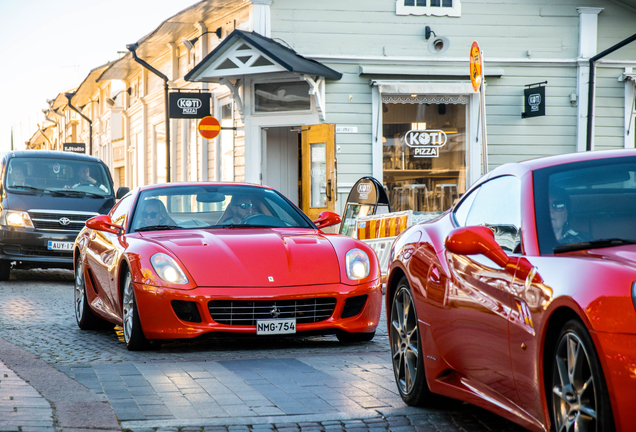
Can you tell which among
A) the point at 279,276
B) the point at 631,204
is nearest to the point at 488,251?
the point at 631,204

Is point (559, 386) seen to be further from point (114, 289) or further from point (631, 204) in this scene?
point (114, 289)

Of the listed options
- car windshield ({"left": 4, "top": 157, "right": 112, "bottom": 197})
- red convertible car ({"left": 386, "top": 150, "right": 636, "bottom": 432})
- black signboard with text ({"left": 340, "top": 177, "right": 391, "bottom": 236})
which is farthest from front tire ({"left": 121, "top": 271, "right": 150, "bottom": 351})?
car windshield ({"left": 4, "top": 157, "right": 112, "bottom": 197})

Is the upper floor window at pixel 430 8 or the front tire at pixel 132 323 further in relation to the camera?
the upper floor window at pixel 430 8

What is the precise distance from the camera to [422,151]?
62.4ft

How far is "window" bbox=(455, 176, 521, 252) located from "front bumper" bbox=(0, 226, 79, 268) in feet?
34.2

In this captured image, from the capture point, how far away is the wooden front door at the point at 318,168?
18516mm

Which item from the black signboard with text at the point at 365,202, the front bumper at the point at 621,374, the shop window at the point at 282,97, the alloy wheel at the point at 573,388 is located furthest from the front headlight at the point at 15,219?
the front bumper at the point at 621,374

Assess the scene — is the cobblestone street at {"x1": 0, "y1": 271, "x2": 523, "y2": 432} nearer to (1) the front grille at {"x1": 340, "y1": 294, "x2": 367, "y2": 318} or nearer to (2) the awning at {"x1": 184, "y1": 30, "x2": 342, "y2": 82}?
(1) the front grille at {"x1": 340, "y1": 294, "x2": 367, "y2": 318}

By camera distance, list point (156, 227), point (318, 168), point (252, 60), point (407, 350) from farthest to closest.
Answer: point (318, 168), point (252, 60), point (156, 227), point (407, 350)

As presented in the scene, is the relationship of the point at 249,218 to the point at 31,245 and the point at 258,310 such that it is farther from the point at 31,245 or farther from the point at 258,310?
the point at 31,245

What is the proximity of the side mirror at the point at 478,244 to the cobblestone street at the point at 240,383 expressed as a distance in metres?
1.07

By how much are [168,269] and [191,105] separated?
565 inches

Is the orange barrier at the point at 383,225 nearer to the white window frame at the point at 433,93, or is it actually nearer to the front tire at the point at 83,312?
the front tire at the point at 83,312

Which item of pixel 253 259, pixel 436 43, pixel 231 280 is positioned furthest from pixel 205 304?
pixel 436 43
